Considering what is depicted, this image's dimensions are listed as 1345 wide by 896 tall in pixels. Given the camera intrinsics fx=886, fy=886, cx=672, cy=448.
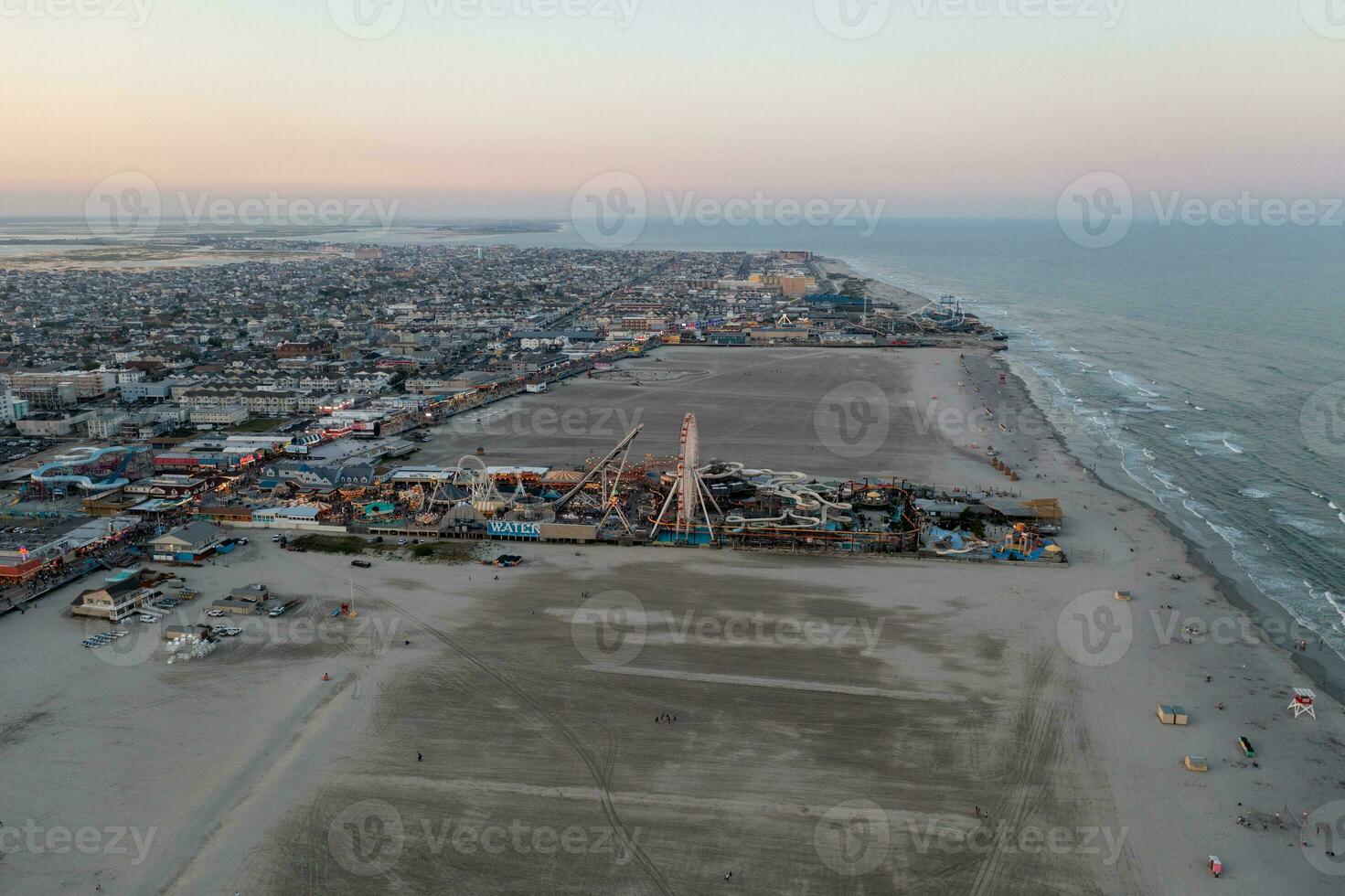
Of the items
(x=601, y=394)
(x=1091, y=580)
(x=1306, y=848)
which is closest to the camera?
(x=1306, y=848)

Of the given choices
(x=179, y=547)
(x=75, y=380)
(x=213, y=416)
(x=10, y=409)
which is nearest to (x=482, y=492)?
(x=179, y=547)

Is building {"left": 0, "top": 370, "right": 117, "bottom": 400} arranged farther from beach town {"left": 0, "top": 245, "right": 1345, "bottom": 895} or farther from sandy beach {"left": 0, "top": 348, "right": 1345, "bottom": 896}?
sandy beach {"left": 0, "top": 348, "right": 1345, "bottom": 896}

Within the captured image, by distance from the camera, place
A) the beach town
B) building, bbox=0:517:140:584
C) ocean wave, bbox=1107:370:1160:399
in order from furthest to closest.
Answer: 1. ocean wave, bbox=1107:370:1160:399
2. building, bbox=0:517:140:584
3. the beach town

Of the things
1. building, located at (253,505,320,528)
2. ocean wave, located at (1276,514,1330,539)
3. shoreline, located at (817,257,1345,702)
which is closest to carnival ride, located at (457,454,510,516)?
building, located at (253,505,320,528)

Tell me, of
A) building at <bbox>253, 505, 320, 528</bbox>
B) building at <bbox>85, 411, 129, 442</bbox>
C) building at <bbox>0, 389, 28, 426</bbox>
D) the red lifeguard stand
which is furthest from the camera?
building at <bbox>0, 389, 28, 426</bbox>

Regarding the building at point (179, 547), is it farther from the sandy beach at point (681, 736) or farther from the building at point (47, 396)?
the building at point (47, 396)

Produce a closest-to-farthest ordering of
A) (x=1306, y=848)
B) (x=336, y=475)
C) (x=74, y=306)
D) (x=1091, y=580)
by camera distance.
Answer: (x=1306, y=848), (x=1091, y=580), (x=336, y=475), (x=74, y=306)

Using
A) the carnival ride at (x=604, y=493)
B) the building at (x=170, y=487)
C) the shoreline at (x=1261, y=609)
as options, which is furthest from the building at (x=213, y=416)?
the shoreline at (x=1261, y=609)

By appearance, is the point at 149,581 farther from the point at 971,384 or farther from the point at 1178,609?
the point at 971,384

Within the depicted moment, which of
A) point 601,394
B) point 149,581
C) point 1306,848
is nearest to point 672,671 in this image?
point 1306,848
